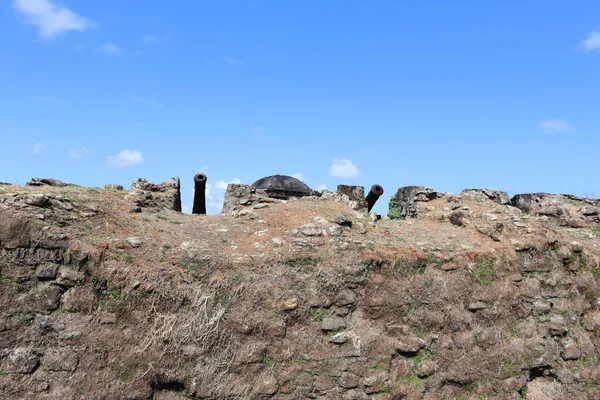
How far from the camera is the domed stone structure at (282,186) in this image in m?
15.4

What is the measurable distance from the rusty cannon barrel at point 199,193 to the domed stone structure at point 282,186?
419cm

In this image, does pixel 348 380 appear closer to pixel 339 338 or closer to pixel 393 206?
pixel 339 338

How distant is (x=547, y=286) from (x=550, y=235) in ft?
3.53

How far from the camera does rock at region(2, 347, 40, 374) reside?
5.82 metres

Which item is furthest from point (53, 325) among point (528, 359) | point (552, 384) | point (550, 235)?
point (550, 235)

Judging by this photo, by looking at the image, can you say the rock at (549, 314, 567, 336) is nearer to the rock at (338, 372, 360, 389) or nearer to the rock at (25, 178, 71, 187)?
→ the rock at (338, 372, 360, 389)

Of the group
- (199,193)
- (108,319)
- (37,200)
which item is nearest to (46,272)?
(108,319)

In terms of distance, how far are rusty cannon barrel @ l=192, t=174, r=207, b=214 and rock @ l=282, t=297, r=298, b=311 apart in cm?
479

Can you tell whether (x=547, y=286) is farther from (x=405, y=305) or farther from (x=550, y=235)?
(x=405, y=305)

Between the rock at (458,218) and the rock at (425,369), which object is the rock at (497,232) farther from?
the rock at (425,369)

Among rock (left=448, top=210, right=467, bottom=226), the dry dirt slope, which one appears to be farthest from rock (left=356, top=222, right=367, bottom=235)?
rock (left=448, top=210, right=467, bottom=226)

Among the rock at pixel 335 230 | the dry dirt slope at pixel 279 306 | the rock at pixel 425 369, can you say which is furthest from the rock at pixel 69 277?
the rock at pixel 425 369

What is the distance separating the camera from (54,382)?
5.87 meters

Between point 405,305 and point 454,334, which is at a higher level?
point 405,305
